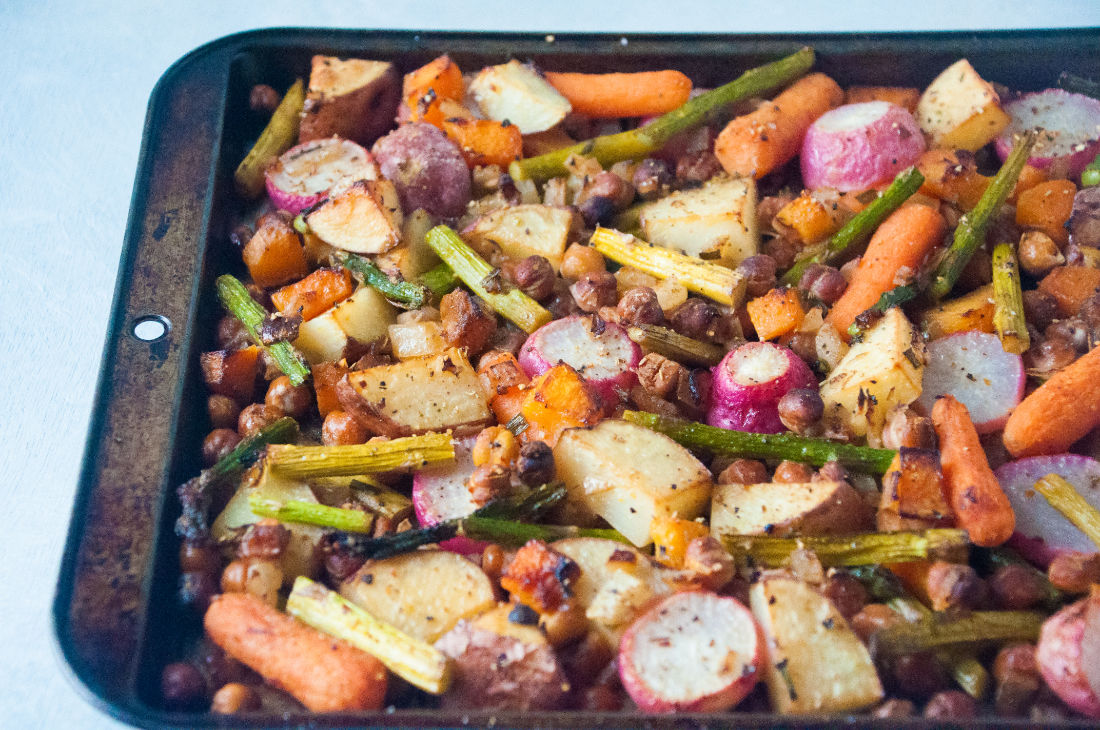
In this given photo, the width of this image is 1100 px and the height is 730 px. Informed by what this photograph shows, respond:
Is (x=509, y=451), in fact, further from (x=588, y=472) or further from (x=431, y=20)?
(x=431, y=20)

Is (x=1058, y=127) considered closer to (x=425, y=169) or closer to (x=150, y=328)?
(x=425, y=169)

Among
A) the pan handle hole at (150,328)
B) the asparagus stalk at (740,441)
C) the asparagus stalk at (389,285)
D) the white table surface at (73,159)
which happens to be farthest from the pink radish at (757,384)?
the white table surface at (73,159)

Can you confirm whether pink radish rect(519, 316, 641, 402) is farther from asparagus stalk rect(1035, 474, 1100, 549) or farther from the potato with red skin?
asparagus stalk rect(1035, 474, 1100, 549)

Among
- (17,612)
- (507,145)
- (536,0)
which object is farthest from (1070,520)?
(536,0)

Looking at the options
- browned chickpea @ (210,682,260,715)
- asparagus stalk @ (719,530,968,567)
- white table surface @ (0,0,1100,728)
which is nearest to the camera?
browned chickpea @ (210,682,260,715)

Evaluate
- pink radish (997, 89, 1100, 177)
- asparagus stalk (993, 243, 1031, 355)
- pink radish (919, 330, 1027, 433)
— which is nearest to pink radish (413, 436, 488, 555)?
pink radish (919, 330, 1027, 433)

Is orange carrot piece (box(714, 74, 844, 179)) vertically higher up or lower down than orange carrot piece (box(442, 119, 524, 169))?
higher up

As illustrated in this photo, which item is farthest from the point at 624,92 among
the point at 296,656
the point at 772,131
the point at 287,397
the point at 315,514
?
the point at 296,656
